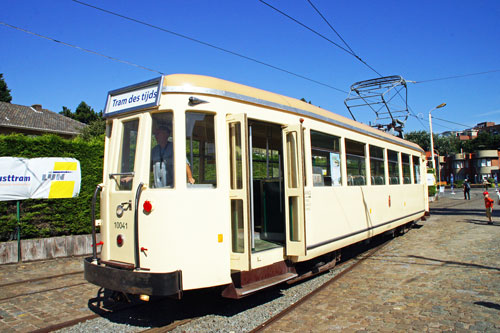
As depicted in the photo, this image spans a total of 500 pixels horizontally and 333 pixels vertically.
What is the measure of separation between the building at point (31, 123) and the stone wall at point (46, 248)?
1642cm

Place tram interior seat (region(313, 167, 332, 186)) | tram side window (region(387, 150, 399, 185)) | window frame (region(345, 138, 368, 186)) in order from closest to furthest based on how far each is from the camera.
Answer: tram interior seat (region(313, 167, 332, 186)) < window frame (region(345, 138, 368, 186)) < tram side window (region(387, 150, 399, 185))

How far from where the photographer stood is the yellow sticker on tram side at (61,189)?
367 inches

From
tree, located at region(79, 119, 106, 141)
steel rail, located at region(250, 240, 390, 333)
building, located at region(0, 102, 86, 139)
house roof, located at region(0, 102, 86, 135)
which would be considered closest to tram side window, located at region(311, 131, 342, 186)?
steel rail, located at region(250, 240, 390, 333)

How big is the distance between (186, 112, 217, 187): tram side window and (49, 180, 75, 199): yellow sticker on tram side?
6150mm

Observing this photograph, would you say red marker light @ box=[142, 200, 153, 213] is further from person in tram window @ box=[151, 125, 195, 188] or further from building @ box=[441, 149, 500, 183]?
building @ box=[441, 149, 500, 183]

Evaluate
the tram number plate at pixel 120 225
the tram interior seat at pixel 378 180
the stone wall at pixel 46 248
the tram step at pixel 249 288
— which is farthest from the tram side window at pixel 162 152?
the stone wall at pixel 46 248

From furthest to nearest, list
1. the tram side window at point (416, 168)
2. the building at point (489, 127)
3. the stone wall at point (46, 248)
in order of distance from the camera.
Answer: the building at point (489, 127), the tram side window at point (416, 168), the stone wall at point (46, 248)

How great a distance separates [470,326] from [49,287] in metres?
6.36

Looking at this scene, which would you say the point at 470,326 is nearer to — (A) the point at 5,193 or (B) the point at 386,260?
(B) the point at 386,260

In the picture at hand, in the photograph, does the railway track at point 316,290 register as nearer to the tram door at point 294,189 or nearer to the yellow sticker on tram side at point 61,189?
the tram door at point 294,189

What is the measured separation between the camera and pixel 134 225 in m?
4.41

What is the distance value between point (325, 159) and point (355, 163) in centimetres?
140

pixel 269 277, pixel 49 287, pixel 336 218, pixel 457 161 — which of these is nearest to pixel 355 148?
pixel 336 218

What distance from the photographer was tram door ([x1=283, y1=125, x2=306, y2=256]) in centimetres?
538
